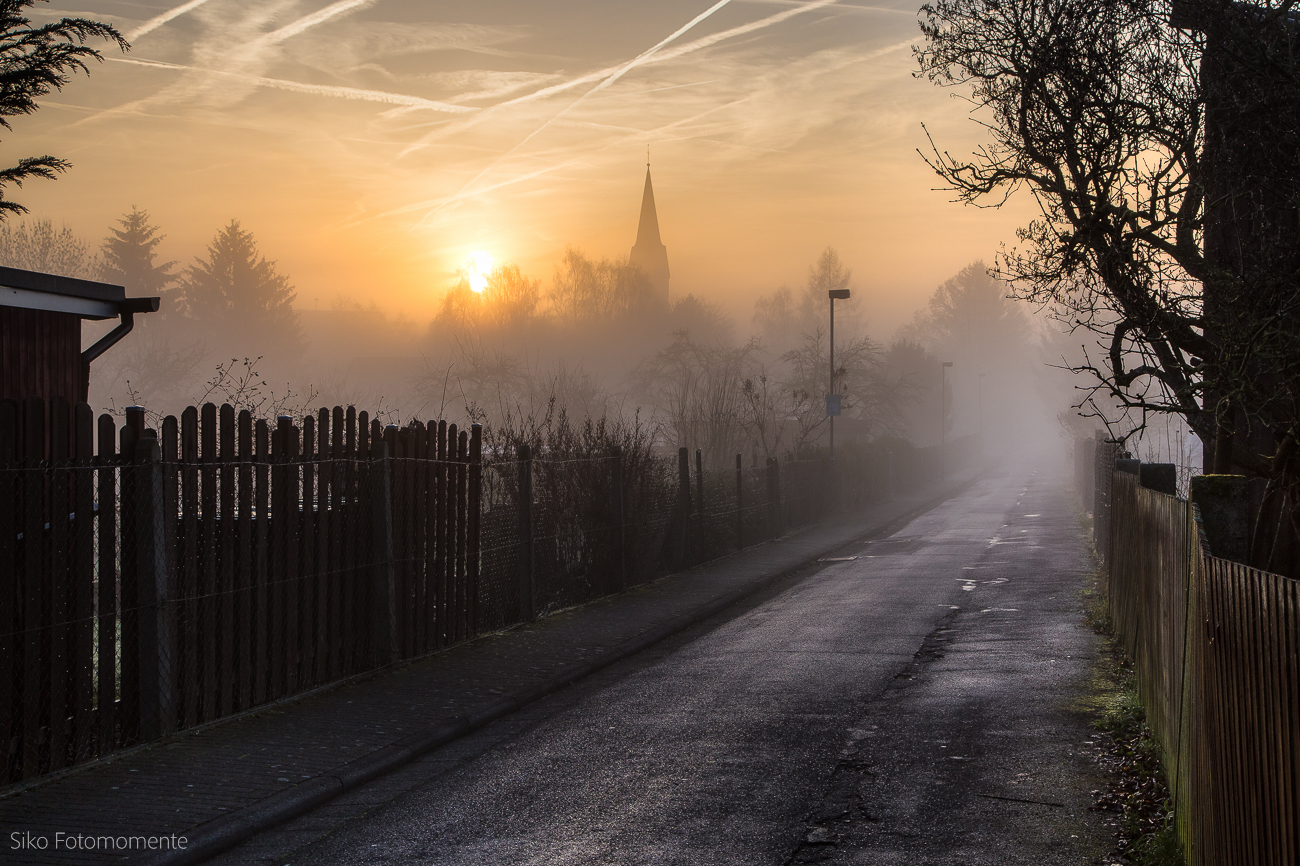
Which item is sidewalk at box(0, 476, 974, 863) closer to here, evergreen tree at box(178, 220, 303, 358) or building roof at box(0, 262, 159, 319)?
building roof at box(0, 262, 159, 319)

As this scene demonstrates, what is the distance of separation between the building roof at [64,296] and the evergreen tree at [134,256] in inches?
2786

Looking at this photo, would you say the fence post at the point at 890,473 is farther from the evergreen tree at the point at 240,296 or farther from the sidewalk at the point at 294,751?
the evergreen tree at the point at 240,296

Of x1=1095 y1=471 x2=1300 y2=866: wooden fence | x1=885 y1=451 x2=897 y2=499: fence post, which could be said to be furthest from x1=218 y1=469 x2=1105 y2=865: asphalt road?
x1=885 y1=451 x2=897 y2=499: fence post

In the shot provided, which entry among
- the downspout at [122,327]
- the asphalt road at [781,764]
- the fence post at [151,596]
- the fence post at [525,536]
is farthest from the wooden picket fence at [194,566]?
the downspout at [122,327]

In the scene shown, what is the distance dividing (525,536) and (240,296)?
85.6m

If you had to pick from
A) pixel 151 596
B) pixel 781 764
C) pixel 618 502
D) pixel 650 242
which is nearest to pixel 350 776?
pixel 151 596

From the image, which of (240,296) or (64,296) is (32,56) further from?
(240,296)

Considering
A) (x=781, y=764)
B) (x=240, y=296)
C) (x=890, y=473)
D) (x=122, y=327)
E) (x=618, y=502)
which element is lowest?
(x=781, y=764)

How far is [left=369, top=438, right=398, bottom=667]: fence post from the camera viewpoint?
954 centimetres

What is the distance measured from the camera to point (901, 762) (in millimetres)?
6555

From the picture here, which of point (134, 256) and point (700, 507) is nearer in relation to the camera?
point (700, 507)

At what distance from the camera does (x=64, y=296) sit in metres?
11.2

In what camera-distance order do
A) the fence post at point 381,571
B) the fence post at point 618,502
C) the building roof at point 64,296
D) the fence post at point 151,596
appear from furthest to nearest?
the fence post at point 618,502 < the building roof at point 64,296 < the fence post at point 381,571 < the fence post at point 151,596

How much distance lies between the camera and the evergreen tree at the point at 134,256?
76.5 m
